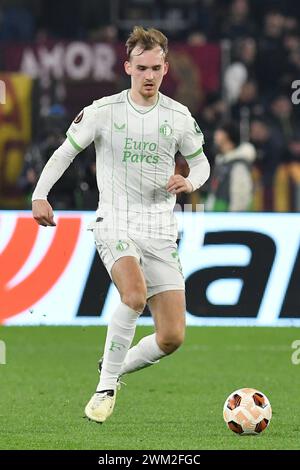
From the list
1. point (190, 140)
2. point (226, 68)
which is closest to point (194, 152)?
point (190, 140)

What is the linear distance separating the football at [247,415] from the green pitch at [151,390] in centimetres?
6

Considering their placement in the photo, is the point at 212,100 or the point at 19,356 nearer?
the point at 19,356

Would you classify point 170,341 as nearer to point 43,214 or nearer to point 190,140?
point 43,214

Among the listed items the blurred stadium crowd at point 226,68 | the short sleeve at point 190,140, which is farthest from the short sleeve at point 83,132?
the blurred stadium crowd at point 226,68

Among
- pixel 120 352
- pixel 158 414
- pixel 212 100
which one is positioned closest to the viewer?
pixel 120 352

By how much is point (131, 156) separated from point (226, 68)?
1172 cm

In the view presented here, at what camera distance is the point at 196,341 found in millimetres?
13125

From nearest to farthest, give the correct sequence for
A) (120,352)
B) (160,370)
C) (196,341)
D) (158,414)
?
(120,352)
(158,414)
(160,370)
(196,341)

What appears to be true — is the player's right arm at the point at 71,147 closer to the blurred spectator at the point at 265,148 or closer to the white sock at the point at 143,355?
the white sock at the point at 143,355

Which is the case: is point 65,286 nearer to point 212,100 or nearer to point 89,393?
point 89,393

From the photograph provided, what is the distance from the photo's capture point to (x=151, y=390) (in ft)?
32.6

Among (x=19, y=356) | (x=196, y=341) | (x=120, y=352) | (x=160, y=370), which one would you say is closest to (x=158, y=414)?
(x=120, y=352)
